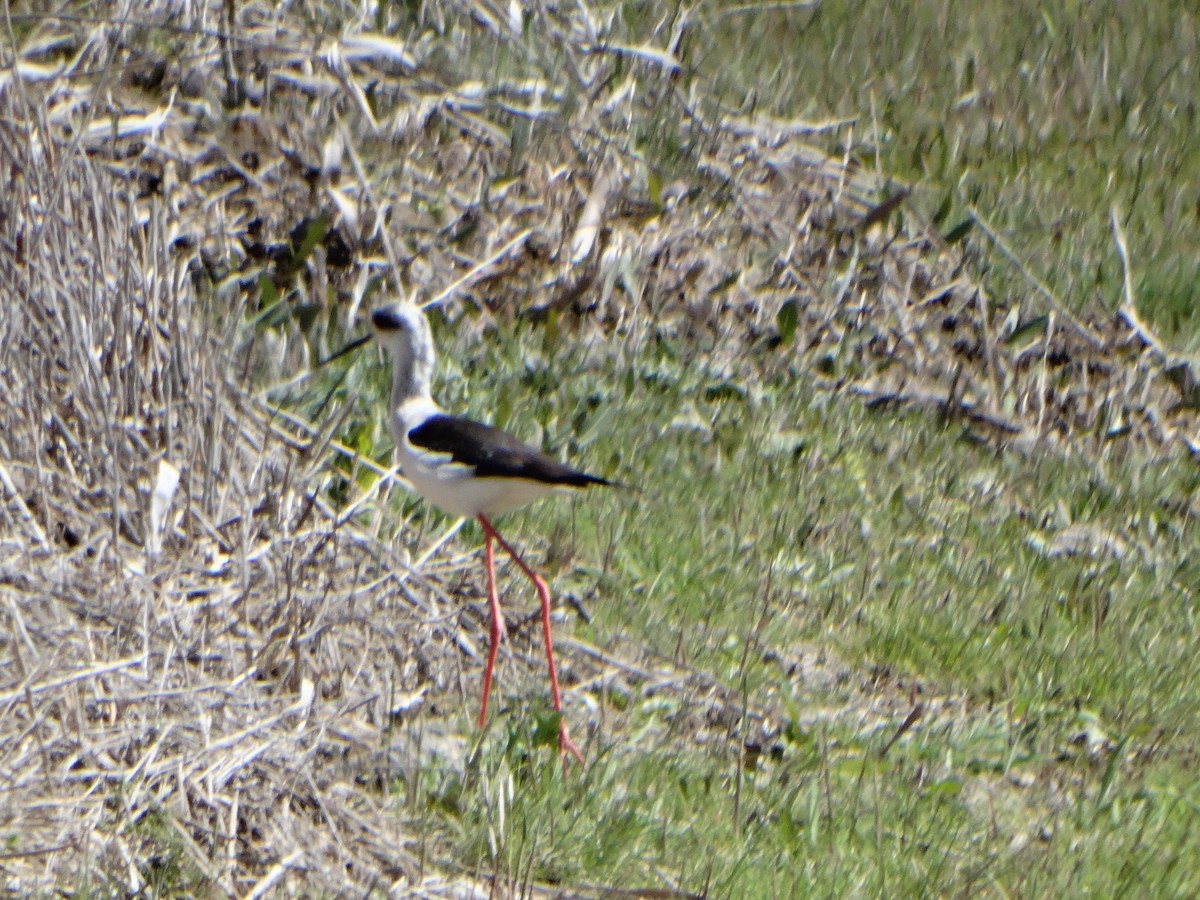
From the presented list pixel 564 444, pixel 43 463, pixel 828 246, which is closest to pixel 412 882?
pixel 43 463

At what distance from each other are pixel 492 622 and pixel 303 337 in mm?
1868

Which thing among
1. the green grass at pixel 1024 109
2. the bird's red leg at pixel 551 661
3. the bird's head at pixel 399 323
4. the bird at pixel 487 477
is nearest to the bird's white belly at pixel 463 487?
the bird at pixel 487 477

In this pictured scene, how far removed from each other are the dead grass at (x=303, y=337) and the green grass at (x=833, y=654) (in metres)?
0.20

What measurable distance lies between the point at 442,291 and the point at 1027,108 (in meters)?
3.88

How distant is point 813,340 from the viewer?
26.0ft

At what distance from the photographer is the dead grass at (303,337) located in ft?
14.9

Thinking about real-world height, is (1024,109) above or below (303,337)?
above

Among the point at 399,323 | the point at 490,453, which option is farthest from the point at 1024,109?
the point at 490,453

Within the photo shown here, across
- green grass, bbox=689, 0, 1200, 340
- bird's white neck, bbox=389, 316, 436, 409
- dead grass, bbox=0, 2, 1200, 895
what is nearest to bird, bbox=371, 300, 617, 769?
bird's white neck, bbox=389, 316, 436, 409

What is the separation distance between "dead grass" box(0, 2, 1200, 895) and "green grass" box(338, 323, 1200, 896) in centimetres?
20

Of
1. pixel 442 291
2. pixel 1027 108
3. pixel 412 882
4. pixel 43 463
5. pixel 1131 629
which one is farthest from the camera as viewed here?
pixel 1027 108

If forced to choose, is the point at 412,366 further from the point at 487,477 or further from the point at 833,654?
the point at 833,654

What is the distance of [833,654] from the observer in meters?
6.04

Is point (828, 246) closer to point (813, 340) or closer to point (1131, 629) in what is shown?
point (813, 340)
